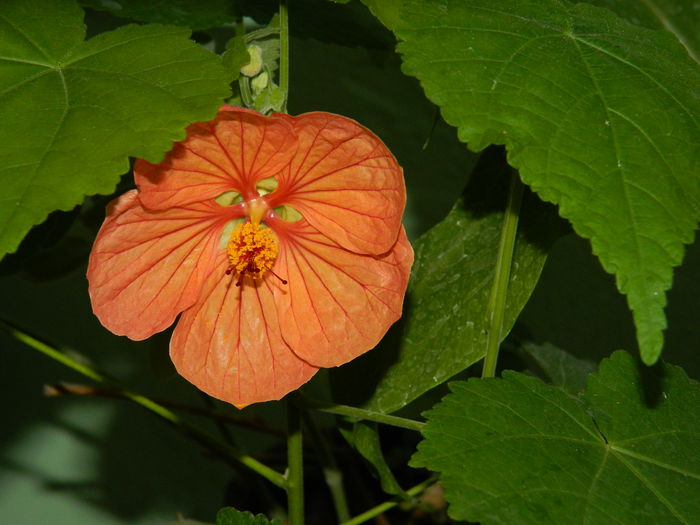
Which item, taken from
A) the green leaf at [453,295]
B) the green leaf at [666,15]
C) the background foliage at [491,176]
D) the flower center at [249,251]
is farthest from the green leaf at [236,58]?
the green leaf at [666,15]

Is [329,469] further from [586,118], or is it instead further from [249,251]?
[586,118]

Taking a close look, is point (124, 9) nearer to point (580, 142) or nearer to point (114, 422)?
point (580, 142)

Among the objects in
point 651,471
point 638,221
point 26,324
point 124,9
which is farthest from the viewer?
point 26,324

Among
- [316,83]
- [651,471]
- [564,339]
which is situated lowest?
[564,339]

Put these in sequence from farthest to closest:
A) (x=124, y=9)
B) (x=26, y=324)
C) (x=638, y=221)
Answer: (x=26, y=324), (x=124, y=9), (x=638, y=221)

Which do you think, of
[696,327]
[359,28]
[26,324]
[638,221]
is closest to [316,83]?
[359,28]

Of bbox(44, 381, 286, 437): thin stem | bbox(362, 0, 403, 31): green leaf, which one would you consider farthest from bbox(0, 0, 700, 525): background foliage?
bbox(44, 381, 286, 437): thin stem

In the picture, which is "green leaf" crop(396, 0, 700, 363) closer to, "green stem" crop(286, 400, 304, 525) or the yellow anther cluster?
the yellow anther cluster
